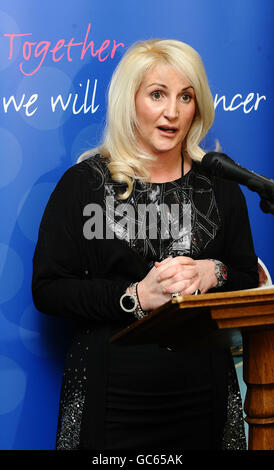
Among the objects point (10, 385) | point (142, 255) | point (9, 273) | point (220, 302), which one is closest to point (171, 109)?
point (142, 255)

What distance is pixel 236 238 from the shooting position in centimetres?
171

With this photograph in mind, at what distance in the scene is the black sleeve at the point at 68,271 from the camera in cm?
150

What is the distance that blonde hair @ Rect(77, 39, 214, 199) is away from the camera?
5.36 ft

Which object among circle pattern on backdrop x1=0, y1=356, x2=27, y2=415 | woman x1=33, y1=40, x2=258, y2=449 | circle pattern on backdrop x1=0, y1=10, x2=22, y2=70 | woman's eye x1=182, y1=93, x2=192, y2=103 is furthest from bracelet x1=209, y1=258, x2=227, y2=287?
circle pattern on backdrop x1=0, y1=10, x2=22, y2=70

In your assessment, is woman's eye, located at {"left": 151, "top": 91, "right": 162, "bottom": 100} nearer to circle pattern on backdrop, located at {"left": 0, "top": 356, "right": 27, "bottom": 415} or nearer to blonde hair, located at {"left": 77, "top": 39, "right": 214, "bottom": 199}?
blonde hair, located at {"left": 77, "top": 39, "right": 214, "bottom": 199}

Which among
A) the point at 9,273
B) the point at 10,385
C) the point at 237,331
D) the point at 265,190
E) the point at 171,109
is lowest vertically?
the point at 237,331

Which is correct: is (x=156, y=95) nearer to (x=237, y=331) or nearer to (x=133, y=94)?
(x=133, y=94)

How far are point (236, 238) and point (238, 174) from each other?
1.82 feet

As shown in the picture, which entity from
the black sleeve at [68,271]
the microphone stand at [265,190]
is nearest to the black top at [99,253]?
the black sleeve at [68,271]

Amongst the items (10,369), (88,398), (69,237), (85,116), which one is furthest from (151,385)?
(85,116)

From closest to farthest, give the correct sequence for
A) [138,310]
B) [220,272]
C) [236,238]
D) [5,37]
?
[138,310], [220,272], [236,238], [5,37]
